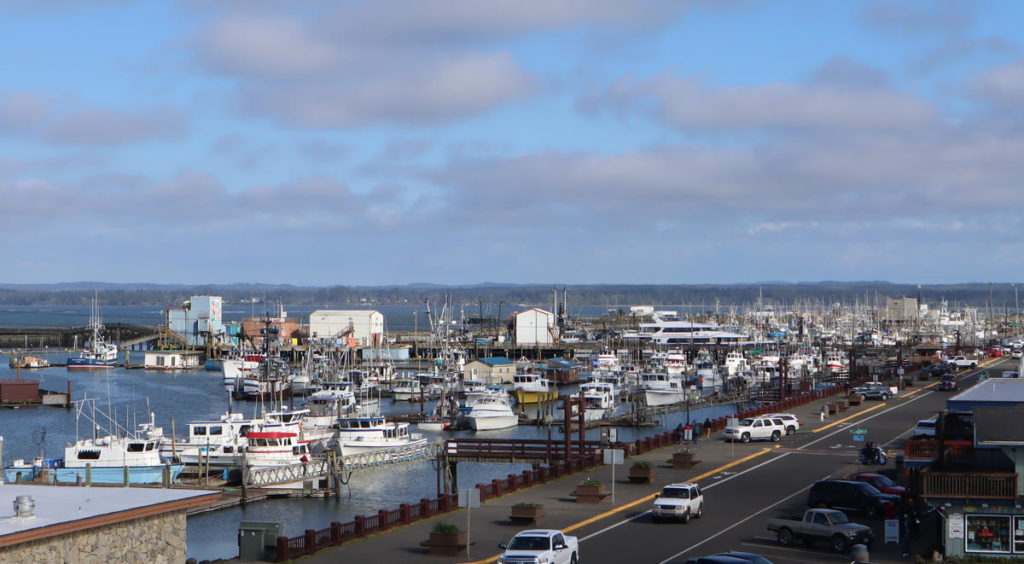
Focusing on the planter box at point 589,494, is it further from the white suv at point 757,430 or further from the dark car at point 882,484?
the white suv at point 757,430

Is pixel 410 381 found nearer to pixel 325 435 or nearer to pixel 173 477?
pixel 325 435

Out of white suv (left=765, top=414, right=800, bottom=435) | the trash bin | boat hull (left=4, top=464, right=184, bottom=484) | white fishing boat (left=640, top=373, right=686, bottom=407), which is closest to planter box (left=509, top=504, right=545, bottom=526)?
the trash bin

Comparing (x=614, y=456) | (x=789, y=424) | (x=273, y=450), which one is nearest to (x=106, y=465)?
(x=273, y=450)

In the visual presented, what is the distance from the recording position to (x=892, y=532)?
37062mm

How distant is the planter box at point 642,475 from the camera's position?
47.7 m

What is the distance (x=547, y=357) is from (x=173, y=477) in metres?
127

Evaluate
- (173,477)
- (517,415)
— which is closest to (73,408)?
(517,415)

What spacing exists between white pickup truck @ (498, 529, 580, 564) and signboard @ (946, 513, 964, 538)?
450 inches

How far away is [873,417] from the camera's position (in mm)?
77250

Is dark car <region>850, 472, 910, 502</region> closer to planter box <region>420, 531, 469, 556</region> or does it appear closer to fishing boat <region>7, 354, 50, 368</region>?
planter box <region>420, 531, 469, 556</region>

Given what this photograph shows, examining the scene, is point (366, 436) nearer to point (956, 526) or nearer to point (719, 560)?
point (956, 526)

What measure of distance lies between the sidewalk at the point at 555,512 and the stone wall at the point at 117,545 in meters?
6.80

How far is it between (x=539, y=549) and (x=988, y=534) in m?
13.7

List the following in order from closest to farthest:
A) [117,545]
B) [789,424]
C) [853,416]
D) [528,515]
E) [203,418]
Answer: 1. [117,545]
2. [528,515]
3. [789,424]
4. [853,416]
5. [203,418]
